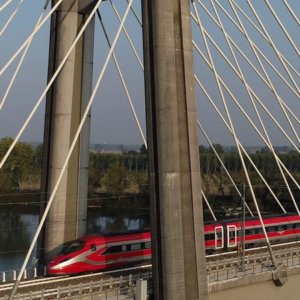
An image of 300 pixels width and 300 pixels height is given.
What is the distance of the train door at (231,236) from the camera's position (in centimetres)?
2842

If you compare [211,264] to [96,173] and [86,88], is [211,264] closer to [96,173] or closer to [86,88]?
[86,88]

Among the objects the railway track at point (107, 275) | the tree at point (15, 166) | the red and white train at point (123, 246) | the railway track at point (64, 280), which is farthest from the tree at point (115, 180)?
the railway track at point (64, 280)

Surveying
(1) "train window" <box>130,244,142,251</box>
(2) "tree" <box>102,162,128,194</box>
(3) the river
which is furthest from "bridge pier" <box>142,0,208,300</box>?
(2) "tree" <box>102,162,128,194</box>

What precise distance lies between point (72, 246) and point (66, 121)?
15.8 feet

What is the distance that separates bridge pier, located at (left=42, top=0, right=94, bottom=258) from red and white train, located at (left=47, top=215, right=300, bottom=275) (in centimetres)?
98

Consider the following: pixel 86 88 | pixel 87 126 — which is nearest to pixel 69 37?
pixel 86 88

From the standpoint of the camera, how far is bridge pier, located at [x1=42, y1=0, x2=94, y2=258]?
23.1m

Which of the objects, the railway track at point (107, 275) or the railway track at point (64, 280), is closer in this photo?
the railway track at point (64, 280)

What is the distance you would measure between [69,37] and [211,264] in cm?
1021

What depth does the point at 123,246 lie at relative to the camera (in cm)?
2417

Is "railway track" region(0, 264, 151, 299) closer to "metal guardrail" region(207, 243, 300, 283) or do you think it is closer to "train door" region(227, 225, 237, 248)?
"metal guardrail" region(207, 243, 300, 283)

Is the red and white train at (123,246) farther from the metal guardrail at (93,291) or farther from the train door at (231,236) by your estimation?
the metal guardrail at (93,291)

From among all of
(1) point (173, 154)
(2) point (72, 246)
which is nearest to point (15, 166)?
(2) point (72, 246)

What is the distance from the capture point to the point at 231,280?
20094mm
